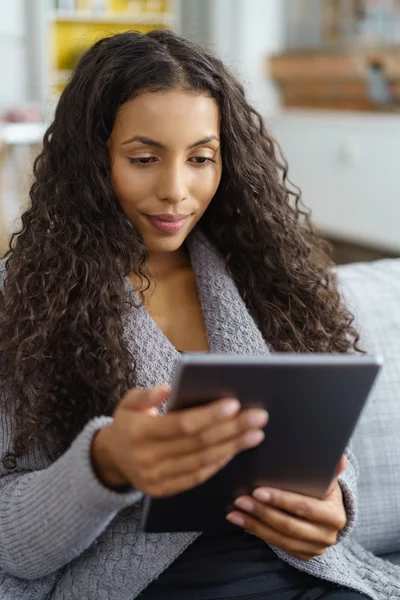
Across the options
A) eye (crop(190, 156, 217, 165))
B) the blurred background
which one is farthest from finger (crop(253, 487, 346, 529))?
the blurred background

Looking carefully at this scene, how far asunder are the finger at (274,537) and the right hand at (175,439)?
15 centimetres

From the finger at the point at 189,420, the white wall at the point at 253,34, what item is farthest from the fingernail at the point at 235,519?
the white wall at the point at 253,34

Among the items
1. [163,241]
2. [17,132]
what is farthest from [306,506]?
[17,132]

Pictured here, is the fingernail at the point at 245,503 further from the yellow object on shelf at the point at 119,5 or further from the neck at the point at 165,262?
the yellow object on shelf at the point at 119,5

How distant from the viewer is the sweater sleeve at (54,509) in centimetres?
90

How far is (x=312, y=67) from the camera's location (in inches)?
198

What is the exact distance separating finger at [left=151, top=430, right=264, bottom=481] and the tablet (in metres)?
0.04

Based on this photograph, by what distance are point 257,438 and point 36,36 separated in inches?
194

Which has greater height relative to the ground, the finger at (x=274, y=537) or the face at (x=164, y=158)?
the face at (x=164, y=158)

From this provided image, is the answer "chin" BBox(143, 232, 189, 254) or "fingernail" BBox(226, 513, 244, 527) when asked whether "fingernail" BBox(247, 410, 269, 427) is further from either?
"chin" BBox(143, 232, 189, 254)

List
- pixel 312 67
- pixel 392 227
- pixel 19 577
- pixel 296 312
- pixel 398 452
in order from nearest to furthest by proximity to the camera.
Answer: pixel 19 577
pixel 296 312
pixel 398 452
pixel 392 227
pixel 312 67

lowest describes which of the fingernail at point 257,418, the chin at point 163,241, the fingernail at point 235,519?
the fingernail at point 235,519

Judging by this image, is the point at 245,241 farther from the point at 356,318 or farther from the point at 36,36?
the point at 36,36

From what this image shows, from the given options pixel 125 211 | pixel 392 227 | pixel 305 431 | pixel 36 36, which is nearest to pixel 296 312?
pixel 125 211
